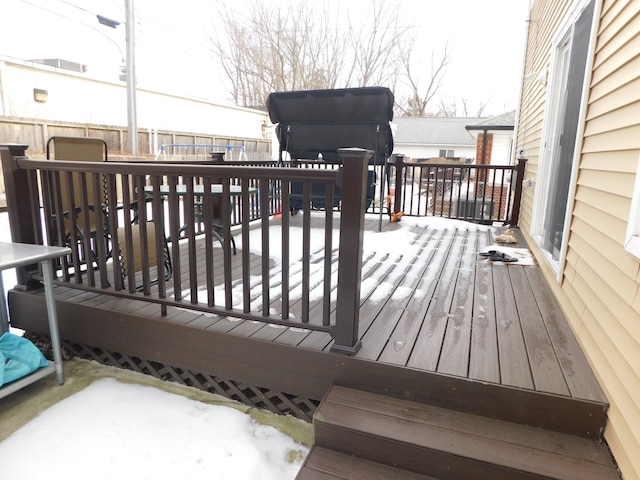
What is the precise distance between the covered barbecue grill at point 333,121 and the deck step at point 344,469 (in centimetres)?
340

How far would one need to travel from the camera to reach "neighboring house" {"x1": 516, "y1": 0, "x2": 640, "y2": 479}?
1.57 meters

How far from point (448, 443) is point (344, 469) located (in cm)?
44

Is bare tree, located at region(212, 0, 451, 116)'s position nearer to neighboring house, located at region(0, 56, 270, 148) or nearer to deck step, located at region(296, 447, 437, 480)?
neighboring house, located at region(0, 56, 270, 148)

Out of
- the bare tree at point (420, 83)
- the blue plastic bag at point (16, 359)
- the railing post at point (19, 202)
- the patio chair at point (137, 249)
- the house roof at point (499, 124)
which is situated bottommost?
the blue plastic bag at point (16, 359)

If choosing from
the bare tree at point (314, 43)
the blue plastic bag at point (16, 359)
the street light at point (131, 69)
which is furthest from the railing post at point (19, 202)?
the bare tree at point (314, 43)

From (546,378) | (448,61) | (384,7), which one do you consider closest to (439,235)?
(546,378)

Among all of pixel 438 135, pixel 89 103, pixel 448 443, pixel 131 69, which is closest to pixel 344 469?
pixel 448 443

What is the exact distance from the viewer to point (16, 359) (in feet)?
8.09

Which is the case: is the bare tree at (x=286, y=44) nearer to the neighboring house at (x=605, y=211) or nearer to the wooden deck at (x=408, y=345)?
the neighboring house at (x=605, y=211)

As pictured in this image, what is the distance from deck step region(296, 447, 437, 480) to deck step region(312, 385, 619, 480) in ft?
0.07

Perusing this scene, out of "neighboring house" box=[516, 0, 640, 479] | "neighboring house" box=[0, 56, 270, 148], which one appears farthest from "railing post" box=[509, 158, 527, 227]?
"neighboring house" box=[0, 56, 270, 148]

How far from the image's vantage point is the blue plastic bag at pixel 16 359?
2373 mm

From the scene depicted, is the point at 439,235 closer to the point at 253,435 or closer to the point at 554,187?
the point at 554,187

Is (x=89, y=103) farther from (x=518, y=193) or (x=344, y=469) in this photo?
(x=344, y=469)
